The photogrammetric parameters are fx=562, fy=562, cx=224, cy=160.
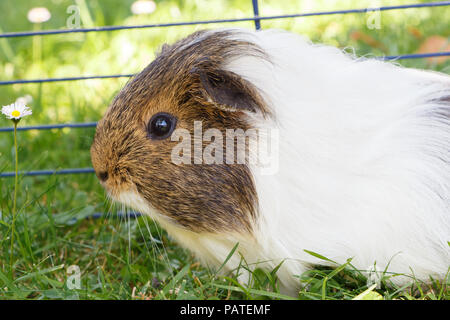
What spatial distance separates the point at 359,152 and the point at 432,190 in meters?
0.25

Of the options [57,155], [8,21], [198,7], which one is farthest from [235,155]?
[8,21]

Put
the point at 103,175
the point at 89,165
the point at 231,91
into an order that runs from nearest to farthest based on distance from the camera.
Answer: the point at 231,91
the point at 103,175
the point at 89,165

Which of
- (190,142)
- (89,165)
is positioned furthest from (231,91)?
(89,165)

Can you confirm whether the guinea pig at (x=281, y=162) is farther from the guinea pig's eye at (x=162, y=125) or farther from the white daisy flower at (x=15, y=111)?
the white daisy flower at (x=15, y=111)

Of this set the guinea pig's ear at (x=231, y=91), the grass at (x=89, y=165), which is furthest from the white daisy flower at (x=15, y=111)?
the guinea pig's ear at (x=231, y=91)

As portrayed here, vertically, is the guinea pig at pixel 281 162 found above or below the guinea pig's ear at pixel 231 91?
below

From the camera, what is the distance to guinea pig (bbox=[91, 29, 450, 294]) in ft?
5.57

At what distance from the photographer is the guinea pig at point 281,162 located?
5.57 ft

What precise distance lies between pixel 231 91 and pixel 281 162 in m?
0.26

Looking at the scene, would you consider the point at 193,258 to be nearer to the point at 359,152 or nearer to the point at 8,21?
the point at 359,152

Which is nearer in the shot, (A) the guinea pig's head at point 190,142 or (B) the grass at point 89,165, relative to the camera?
(A) the guinea pig's head at point 190,142

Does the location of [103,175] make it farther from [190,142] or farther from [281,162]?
[281,162]

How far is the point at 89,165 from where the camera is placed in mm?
2949

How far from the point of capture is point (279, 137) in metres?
1.70
